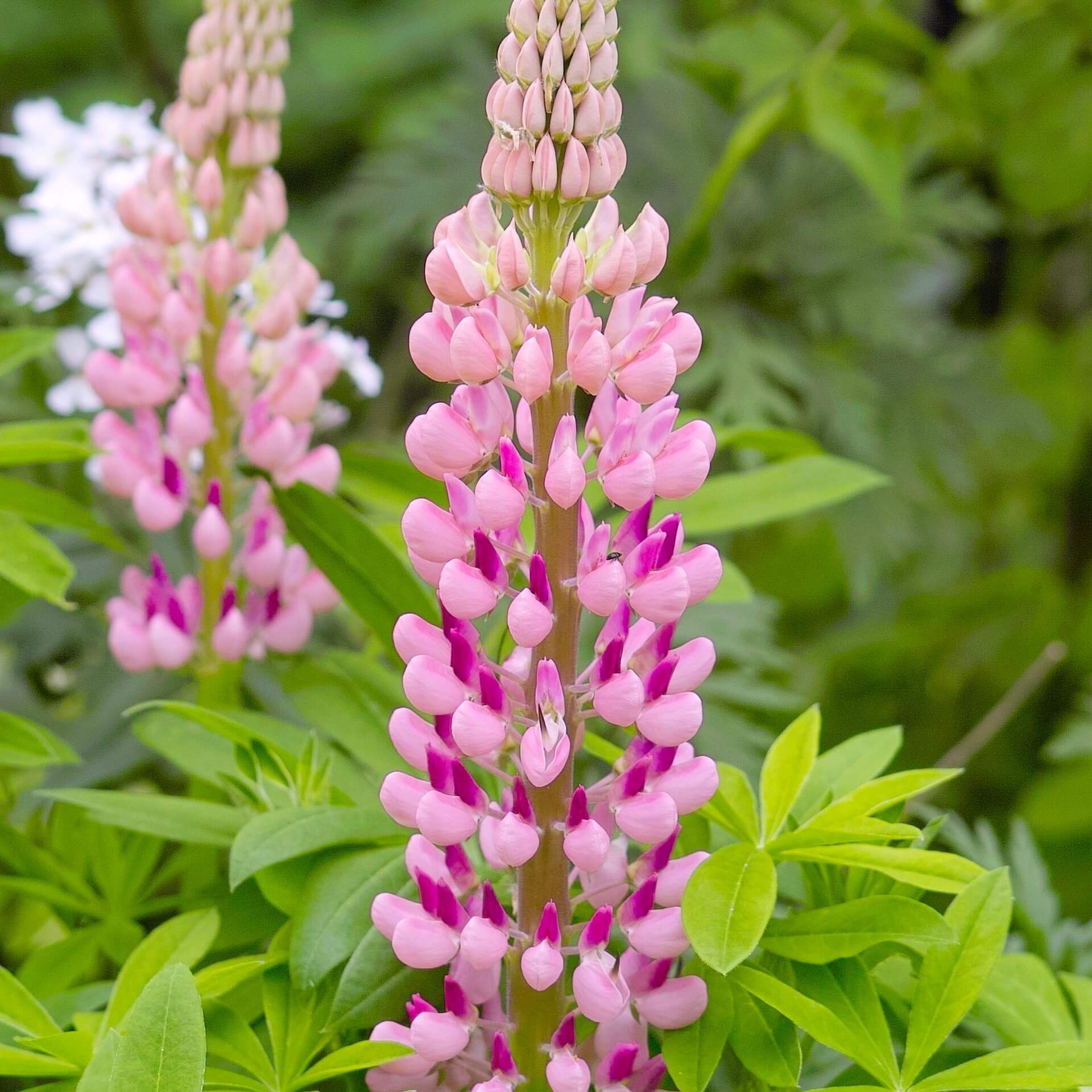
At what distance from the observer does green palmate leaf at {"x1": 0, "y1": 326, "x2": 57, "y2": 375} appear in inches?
25.1

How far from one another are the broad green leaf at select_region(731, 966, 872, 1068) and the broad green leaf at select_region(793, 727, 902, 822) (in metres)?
0.10

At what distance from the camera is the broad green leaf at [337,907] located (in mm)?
424

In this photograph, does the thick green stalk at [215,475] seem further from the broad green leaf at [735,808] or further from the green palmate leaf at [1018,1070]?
the green palmate leaf at [1018,1070]

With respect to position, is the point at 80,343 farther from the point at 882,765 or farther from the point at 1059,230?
the point at 1059,230

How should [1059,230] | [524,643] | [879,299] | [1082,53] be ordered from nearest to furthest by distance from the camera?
[524,643] < [879,299] < [1082,53] < [1059,230]

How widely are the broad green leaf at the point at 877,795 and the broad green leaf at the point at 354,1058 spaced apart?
0.17 m

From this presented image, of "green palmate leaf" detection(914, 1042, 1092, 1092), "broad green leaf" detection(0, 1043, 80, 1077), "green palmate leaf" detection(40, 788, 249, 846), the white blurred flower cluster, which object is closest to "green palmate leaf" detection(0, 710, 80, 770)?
"green palmate leaf" detection(40, 788, 249, 846)

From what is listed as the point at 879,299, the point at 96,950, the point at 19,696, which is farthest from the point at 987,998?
the point at 879,299

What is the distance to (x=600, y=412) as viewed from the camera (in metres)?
0.43

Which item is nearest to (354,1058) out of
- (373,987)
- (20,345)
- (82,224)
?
(373,987)

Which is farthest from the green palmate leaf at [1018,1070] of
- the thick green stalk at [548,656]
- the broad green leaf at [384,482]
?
the broad green leaf at [384,482]

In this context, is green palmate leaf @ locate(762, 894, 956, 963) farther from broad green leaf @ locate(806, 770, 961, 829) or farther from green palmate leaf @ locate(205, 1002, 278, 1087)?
green palmate leaf @ locate(205, 1002, 278, 1087)

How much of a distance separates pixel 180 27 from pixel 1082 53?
1.23m

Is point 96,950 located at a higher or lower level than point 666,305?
lower
